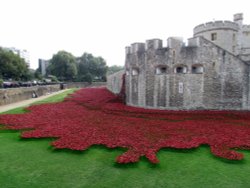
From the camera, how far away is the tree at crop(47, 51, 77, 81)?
67812 mm

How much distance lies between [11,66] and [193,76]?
44.3m

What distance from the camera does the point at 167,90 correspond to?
17.0 m

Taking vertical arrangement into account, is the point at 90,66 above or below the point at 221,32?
above

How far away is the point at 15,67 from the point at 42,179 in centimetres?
4892

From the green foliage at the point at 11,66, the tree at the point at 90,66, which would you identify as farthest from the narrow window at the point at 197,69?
the tree at the point at 90,66

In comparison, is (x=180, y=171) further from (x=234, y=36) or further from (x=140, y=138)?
(x=234, y=36)

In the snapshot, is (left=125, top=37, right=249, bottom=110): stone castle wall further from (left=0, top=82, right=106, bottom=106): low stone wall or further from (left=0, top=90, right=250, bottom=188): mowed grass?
(left=0, top=82, right=106, bottom=106): low stone wall

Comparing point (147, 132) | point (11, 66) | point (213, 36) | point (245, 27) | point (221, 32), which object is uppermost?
point (245, 27)

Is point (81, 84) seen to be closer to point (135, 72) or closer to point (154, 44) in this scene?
point (135, 72)

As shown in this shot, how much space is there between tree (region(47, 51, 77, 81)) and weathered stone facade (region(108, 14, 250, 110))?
2121 inches

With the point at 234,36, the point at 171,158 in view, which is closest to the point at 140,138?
the point at 171,158

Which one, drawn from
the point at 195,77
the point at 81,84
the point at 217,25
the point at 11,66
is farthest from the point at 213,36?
the point at 81,84

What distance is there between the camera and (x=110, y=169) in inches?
267

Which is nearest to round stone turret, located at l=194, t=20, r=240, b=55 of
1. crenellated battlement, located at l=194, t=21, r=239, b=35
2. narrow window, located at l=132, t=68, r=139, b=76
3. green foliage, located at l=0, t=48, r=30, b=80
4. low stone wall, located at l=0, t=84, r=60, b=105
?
crenellated battlement, located at l=194, t=21, r=239, b=35
